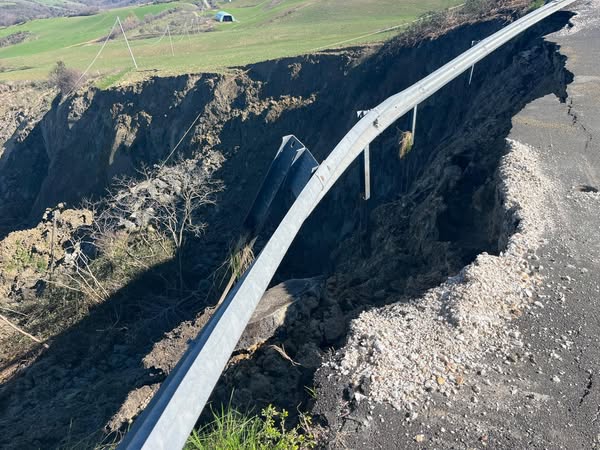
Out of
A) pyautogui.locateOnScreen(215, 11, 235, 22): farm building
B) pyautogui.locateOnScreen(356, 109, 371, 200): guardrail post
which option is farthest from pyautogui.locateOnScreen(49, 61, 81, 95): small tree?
pyautogui.locateOnScreen(356, 109, 371, 200): guardrail post

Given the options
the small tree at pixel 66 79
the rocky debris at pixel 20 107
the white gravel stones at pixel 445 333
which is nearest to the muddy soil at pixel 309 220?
the white gravel stones at pixel 445 333

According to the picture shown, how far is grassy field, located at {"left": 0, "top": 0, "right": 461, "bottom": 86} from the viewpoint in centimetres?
3006

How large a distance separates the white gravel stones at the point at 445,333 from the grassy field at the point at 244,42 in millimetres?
23394

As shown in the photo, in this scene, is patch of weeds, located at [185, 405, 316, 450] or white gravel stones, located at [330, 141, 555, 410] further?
white gravel stones, located at [330, 141, 555, 410]

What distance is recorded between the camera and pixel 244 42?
36.6m

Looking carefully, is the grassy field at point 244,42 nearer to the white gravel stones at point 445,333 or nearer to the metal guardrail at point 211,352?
the metal guardrail at point 211,352

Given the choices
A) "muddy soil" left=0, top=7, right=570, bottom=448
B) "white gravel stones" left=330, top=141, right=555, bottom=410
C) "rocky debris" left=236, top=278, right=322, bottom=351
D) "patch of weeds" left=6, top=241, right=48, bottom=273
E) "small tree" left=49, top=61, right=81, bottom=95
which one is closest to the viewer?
"white gravel stones" left=330, top=141, right=555, bottom=410

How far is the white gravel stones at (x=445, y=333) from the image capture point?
15.8ft

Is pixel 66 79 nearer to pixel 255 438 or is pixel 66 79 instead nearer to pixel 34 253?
pixel 34 253

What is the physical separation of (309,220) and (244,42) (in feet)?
84.6

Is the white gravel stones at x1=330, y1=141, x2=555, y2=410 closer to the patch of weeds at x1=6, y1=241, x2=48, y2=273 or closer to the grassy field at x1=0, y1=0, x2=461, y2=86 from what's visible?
the patch of weeds at x1=6, y1=241, x2=48, y2=273

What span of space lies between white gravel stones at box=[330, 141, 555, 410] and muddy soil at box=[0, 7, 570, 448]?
62cm

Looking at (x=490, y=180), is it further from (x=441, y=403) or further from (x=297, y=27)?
(x=297, y=27)

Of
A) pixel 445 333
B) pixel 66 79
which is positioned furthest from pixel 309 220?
pixel 66 79
